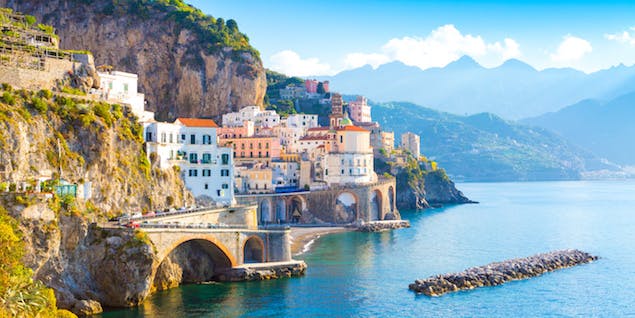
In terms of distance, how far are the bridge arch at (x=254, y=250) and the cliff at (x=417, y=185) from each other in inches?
3701

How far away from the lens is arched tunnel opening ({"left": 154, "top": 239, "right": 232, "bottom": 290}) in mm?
65562

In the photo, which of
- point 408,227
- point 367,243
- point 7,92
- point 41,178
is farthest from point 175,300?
point 408,227

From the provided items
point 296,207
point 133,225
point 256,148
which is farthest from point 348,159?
point 133,225

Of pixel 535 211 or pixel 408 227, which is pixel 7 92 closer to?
pixel 408 227

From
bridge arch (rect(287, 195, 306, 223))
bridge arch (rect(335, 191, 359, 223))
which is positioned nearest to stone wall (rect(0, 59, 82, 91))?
bridge arch (rect(287, 195, 306, 223))

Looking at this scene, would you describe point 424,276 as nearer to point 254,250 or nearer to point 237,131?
point 254,250

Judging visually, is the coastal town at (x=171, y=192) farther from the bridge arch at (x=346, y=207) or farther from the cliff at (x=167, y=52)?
the cliff at (x=167, y=52)

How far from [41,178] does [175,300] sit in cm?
1480

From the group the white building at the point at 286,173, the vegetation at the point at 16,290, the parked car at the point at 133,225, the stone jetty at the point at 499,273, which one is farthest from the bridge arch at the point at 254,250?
the white building at the point at 286,173

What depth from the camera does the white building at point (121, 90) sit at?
8544cm

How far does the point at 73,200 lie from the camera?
2323 inches

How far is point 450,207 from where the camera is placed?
178125 millimetres

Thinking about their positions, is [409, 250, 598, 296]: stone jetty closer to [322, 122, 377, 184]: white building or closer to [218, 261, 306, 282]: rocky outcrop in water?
[218, 261, 306, 282]: rocky outcrop in water

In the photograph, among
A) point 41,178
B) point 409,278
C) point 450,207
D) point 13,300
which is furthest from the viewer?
point 450,207
